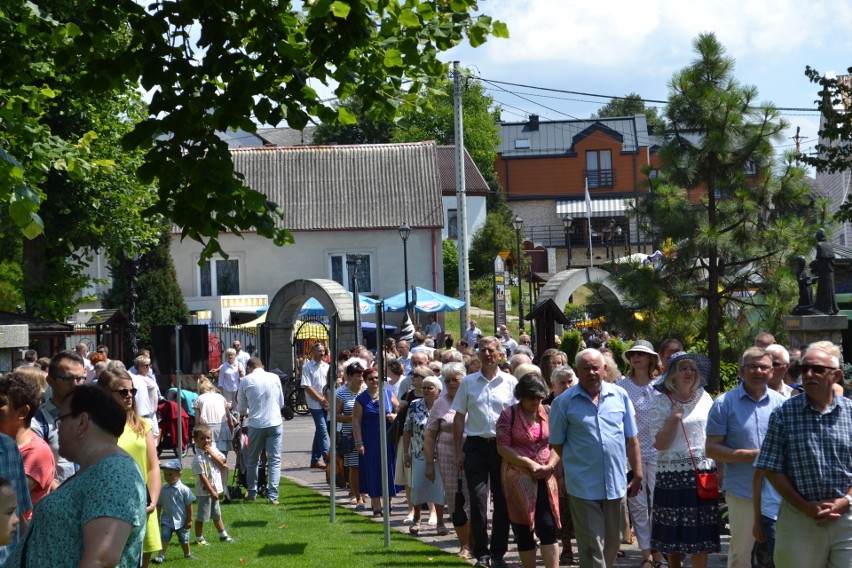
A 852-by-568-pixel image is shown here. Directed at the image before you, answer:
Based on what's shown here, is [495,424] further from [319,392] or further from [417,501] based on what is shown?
[319,392]

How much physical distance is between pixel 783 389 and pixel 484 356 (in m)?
2.49

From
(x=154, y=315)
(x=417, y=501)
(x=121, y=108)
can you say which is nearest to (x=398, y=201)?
(x=154, y=315)

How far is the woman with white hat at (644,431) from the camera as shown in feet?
34.2

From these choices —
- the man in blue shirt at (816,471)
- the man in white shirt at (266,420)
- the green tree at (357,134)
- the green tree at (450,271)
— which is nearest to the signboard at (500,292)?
the man in white shirt at (266,420)

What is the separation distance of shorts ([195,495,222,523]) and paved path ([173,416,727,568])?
199cm

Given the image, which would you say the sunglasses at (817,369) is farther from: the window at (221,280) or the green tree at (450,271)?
the green tree at (450,271)

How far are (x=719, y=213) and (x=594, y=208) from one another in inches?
2369

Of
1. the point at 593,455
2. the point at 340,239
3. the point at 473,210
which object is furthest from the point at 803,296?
the point at 473,210

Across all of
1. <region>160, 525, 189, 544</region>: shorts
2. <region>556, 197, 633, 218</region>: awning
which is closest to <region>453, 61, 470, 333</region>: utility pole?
<region>160, 525, 189, 544</region>: shorts

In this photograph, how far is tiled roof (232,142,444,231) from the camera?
5001 cm

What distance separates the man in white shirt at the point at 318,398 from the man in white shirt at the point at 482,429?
7.32 metres

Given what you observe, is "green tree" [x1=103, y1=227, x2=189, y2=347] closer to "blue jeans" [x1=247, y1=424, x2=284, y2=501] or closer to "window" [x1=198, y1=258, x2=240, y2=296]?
"window" [x1=198, y1=258, x2=240, y2=296]

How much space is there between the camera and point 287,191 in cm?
5188

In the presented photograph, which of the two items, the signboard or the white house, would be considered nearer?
the signboard
